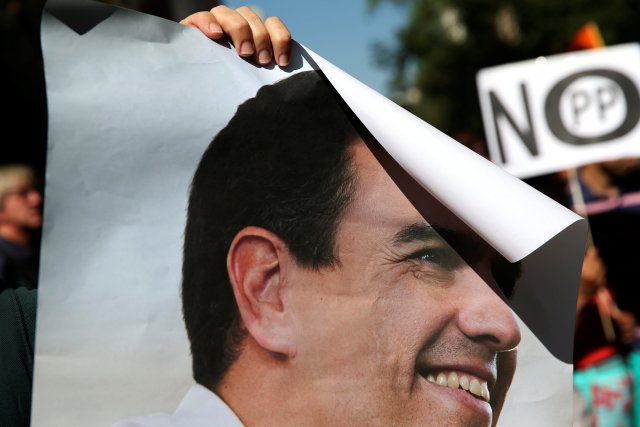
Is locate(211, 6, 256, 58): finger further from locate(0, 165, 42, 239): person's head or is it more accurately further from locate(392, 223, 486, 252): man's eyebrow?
locate(0, 165, 42, 239): person's head

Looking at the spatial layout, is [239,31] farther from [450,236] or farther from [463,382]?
[463,382]

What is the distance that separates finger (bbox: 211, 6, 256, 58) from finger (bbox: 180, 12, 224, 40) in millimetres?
12

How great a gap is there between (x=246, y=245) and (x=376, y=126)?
10.5 inches

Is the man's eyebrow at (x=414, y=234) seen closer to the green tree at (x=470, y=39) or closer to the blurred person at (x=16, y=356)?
the blurred person at (x=16, y=356)

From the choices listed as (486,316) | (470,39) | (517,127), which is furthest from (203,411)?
(470,39)

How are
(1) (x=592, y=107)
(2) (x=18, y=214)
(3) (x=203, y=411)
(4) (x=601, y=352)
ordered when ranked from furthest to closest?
(2) (x=18, y=214)
(1) (x=592, y=107)
(4) (x=601, y=352)
(3) (x=203, y=411)

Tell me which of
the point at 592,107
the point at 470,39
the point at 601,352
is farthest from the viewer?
the point at 470,39

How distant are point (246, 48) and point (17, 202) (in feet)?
10.7

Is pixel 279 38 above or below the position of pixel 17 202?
above

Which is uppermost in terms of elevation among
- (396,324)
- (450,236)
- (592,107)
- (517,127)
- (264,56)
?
(264,56)

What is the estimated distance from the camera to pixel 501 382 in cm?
130

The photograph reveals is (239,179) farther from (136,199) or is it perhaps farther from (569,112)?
(569,112)

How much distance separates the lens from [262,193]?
1300 mm

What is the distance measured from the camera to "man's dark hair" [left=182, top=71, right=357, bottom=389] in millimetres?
1269
